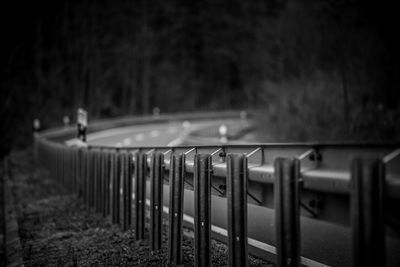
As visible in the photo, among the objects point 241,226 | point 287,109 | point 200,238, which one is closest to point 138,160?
point 200,238

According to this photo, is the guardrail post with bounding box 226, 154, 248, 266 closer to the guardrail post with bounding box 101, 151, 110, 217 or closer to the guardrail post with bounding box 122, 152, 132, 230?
the guardrail post with bounding box 122, 152, 132, 230

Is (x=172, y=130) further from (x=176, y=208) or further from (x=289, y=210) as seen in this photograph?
(x=289, y=210)

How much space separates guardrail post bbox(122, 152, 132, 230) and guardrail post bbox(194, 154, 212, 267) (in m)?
2.47

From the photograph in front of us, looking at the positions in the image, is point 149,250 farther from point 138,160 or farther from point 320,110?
point 320,110

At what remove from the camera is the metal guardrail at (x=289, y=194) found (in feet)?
8.54

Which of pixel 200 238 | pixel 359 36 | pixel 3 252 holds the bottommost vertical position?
pixel 3 252

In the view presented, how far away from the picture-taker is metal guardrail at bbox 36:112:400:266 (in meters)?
2.60

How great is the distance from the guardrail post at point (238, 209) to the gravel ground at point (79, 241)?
0.99 m

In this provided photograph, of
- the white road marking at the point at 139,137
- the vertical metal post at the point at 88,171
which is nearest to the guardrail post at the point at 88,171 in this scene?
the vertical metal post at the point at 88,171

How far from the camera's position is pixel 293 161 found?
318 cm

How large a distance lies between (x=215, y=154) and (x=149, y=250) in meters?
1.69

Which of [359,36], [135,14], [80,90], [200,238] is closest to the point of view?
[200,238]

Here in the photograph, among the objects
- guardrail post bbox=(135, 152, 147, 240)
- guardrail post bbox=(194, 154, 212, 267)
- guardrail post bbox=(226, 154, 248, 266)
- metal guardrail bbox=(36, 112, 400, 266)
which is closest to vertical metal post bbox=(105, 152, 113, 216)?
metal guardrail bbox=(36, 112, 400, 266)

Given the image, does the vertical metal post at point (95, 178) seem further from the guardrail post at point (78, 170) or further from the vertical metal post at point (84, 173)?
the guardrail post at point (78, 170)
